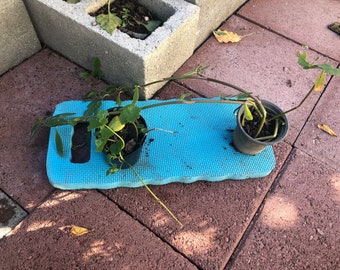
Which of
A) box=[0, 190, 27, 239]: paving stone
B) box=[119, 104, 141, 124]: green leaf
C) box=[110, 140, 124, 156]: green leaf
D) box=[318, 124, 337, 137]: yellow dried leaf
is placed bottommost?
box=[318, 124, 337, 137]: yellow dried leaf

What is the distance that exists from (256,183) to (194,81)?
0.87 metres

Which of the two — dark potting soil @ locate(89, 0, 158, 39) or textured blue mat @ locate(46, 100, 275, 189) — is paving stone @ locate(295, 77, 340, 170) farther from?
dark potting soil @ locate(89, 0, 158, 39)

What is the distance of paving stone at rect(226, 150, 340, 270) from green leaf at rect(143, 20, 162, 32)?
4.15ft

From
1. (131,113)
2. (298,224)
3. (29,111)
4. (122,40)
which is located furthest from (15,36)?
(298,224)

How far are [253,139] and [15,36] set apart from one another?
1.74m

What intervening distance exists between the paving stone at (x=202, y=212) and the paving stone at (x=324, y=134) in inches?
15.3

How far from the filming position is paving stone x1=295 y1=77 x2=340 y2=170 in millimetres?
2146

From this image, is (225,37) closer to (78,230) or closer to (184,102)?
(184,102)

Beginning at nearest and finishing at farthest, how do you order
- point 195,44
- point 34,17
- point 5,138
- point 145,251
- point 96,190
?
1. point 145,251
2. point 96,190
3. point 5,138
4. point 34,17
5. point 195,44

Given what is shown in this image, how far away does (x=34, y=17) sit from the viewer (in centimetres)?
228

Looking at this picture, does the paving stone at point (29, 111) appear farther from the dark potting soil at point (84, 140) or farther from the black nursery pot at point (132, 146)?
the black nursery pot at point (132, 146)

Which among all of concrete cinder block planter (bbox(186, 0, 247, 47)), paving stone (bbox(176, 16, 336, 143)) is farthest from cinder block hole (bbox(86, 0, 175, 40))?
paving stone (bbox(176, 16, 336, 143))

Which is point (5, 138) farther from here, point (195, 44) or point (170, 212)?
point (195, 44)

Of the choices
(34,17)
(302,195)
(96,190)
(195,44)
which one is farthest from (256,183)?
(34,17)
